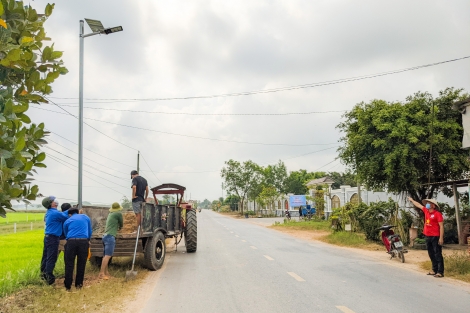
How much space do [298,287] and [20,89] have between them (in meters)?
6.35

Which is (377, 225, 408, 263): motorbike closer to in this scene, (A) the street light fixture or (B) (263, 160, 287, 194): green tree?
(A) the street light fixture

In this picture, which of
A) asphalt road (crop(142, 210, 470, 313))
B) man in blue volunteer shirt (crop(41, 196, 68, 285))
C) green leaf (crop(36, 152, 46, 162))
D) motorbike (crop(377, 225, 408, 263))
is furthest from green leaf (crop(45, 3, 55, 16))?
motorbike (crop(377, 225, 408, 263))

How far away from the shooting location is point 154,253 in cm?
1035

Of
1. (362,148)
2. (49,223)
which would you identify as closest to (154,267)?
(49,223)

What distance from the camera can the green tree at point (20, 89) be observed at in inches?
112

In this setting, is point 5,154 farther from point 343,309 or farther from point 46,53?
point 343,309

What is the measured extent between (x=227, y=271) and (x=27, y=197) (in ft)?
24.2

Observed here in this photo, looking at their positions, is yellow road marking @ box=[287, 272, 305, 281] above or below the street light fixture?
below

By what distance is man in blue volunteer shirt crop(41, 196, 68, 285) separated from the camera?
26.8 feet

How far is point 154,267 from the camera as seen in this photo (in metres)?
10.3

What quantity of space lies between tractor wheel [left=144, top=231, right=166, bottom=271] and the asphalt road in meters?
0.33

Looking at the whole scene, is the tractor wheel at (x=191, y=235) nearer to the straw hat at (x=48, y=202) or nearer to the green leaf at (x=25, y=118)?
the straw hat at (x=48, y=202)

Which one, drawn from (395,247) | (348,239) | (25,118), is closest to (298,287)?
(395,247)

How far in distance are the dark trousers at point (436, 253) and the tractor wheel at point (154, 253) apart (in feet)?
23.0
